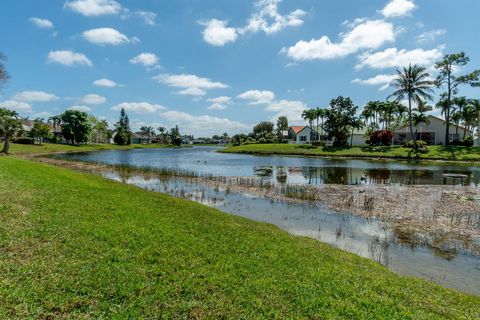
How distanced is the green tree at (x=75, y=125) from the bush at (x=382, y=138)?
287ft

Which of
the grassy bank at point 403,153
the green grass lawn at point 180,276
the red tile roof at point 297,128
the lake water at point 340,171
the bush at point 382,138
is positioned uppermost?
the red tile roof at point 297,128

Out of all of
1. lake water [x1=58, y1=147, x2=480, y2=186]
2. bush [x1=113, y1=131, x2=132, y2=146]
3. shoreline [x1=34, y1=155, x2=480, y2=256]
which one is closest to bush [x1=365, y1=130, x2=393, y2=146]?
lake water [x1=58, y1=147, x2=480, y2=186]

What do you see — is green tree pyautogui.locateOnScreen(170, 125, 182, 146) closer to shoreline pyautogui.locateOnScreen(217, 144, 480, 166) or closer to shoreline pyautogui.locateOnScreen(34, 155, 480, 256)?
shoreline pyautogui.locateOnScreen(217, 144, 480, 166)

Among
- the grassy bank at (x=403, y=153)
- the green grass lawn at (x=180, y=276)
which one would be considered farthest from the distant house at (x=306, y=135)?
the green grass lawn at (x=180, y=276)

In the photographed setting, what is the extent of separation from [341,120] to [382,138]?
37.6 feet

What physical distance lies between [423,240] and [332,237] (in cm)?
360

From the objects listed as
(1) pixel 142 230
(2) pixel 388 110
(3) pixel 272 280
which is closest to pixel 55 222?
(1) pixel 142 230

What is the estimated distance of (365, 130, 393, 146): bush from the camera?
7650cm

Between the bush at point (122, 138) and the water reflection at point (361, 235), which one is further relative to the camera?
the bush at point (122, 138)

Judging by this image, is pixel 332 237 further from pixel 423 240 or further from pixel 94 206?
pixel 94 206

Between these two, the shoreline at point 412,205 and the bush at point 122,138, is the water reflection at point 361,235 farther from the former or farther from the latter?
the bush at point 122,138

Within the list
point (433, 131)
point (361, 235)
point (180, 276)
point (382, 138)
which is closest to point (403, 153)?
point (382, 138)

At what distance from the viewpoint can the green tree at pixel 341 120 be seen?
82.2 metres

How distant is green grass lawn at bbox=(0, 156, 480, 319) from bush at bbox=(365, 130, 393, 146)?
7463 cm
